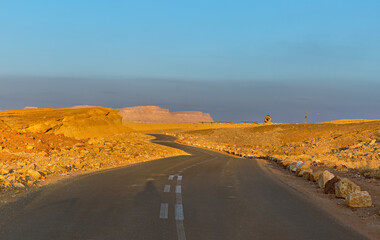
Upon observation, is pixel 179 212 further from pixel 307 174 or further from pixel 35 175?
pixel 307 174

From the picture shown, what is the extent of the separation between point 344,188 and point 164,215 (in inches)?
270

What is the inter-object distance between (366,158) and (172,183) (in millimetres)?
20138

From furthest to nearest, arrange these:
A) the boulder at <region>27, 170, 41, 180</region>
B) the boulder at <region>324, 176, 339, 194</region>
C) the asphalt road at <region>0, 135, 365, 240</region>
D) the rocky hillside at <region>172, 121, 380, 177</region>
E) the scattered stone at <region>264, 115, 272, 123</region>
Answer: the scattered stone at <region>264, 115, 272, 123</region>
the rocky hillside at <region>172, 121, 380, 177</region>
the boulder at <region>27, 170, 41, 180</region>
the boulder at <region>324, 176, 339, 194</region>
the asphalt road at <region>0, 135, 365, 240</region>

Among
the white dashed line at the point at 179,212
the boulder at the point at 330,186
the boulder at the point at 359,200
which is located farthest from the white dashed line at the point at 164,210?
the boulder at the point at 330,186

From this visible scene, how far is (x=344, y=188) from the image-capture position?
38.7 ft

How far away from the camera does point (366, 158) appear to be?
27781 millimetres

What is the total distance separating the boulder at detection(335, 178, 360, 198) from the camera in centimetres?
1165

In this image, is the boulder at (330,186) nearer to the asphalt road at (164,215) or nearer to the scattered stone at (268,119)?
the asphalt road at (164,215)

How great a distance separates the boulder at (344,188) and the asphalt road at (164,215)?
127 cm

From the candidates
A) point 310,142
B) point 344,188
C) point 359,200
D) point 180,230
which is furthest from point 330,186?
point 310,142

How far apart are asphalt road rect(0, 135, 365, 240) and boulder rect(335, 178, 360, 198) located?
4.17ft

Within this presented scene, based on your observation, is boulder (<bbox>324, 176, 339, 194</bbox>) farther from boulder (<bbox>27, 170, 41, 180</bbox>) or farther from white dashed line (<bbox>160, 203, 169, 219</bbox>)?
boulder (<bbox>27, 170, 41, 180</bbox>)

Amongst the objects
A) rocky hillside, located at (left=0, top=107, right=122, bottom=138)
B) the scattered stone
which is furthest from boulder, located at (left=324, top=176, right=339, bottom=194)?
the scattered stone

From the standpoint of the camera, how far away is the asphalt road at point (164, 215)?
6.66 m
